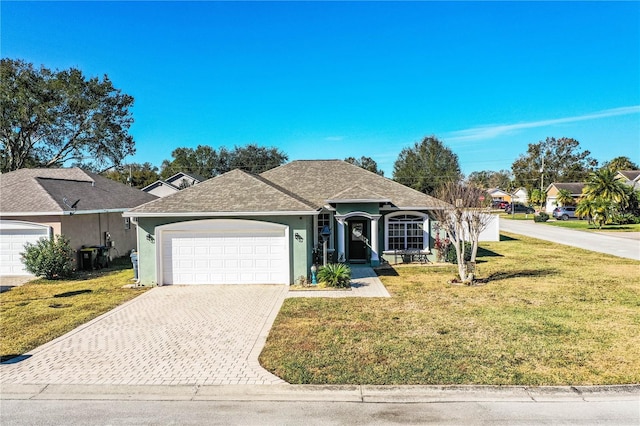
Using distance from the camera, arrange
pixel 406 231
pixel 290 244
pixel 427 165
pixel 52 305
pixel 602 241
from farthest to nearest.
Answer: pixel 427 165 < pixel 602 241 < pixel 406 231 < pixel 290 244 < pixel 52 305

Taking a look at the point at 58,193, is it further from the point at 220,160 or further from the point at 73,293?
the point at 220,160

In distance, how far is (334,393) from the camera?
6.18m

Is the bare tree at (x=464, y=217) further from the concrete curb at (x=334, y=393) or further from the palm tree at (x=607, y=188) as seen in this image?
the palm tree at (x=607, y=188)

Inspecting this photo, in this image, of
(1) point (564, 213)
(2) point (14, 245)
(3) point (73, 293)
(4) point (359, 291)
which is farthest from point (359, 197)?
(1) point (564, 213)

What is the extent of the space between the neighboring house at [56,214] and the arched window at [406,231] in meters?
14.3

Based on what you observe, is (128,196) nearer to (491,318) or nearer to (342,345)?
(342,345)

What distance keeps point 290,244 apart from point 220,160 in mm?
64979

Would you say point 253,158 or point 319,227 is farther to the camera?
point 253,158

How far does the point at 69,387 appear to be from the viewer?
6.50 m

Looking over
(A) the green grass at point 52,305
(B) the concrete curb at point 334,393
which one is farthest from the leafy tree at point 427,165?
(B) the concrete curb at point 334,393

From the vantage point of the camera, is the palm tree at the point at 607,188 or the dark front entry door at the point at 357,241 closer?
the dark front entry door at the point at 357,241

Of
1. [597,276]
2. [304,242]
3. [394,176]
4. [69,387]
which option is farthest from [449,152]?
[69,387]

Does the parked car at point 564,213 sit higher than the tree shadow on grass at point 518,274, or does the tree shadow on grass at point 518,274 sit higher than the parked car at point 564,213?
the parked car at point 564,213

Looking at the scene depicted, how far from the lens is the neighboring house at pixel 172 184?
139 ft
